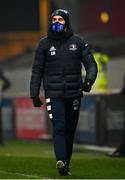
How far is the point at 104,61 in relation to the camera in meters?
16.6

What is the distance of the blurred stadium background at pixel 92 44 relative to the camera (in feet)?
53.2

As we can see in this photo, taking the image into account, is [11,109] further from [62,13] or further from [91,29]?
[62,13]

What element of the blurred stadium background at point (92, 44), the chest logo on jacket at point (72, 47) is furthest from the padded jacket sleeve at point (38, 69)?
the blurred stadium background at point (92, 44)

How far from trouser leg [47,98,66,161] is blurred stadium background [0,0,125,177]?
5.78 meters

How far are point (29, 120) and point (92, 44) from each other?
94.0 inches

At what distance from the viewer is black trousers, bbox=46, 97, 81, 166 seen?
9.54 meters

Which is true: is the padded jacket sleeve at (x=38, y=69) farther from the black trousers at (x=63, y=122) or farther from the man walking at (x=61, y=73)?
the black trousers at (x=63, y=122)

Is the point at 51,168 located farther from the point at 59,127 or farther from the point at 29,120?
the point at 29,120

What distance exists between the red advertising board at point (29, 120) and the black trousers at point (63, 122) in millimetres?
9193

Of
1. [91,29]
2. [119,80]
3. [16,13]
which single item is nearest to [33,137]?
[119,80]

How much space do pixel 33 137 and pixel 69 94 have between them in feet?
33.1

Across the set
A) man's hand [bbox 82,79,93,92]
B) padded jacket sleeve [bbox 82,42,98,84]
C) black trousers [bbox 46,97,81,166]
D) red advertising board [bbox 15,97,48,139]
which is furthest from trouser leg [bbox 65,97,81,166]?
red advertising board [bbox 15,97,48,139]

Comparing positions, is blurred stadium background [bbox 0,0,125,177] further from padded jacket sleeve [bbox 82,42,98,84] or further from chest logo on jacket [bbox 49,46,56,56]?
chest logo on jacket [bbox 49,46,56,56]

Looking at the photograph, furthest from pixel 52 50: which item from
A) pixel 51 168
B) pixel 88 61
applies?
pixel 51 168
